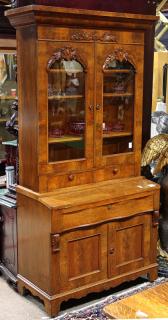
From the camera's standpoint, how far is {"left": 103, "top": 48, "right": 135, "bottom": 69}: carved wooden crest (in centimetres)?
340

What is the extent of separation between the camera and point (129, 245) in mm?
3529

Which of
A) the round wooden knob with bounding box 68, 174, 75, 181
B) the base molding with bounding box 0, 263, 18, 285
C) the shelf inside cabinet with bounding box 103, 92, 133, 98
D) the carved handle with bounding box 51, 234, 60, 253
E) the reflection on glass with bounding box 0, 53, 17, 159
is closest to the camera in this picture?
the carved handle with bounding box 51, 234, 60, 253

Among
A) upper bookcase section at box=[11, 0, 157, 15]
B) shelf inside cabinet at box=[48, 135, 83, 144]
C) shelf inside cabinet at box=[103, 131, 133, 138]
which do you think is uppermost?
upper bookcase section at box=[11, 0, 157, 15]

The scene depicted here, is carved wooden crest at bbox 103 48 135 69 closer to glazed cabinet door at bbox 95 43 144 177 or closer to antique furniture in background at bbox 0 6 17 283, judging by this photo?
glazed cabinet door at bbox 95 43 144 177

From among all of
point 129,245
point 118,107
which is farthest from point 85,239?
point 118,107

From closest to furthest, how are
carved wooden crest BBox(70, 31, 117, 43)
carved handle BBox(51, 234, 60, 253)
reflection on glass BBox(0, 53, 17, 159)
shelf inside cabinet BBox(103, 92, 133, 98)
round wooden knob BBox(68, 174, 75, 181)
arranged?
carved handle BBox(51, 234, 60, 253)
carved wooden crest BBox(70, 31, 117, 43)
round wooden knob BBox(68, 174, 75, 181)
shelf inside cabinet BBox(103, 92, 133, 98)
reflection on glass BBox(0, 53, 17, 159)

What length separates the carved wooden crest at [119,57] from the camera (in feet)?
11.2

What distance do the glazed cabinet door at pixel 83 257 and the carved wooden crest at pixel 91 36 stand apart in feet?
4.29

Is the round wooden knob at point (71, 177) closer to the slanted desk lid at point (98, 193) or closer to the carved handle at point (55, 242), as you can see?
the slanted desk lid at point (98, 193)

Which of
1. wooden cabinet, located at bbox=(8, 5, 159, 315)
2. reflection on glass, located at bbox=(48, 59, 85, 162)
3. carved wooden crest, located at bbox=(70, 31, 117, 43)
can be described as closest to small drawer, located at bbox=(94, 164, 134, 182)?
wooden cabinet, located at bbox=(8, 5, 159, 315)

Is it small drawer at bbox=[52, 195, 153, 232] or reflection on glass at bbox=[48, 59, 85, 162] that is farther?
reflection on glass at bbox=[48, 59, 85, 162]

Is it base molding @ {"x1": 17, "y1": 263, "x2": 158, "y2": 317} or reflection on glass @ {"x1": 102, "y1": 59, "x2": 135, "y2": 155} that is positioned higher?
reflection on glass @ {"x1": 102, "y1": 59, "x2": 135, "y2": 155}

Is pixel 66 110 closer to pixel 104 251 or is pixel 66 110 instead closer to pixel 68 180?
pixel 68 180

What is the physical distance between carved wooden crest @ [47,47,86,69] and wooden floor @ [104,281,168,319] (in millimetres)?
1571
